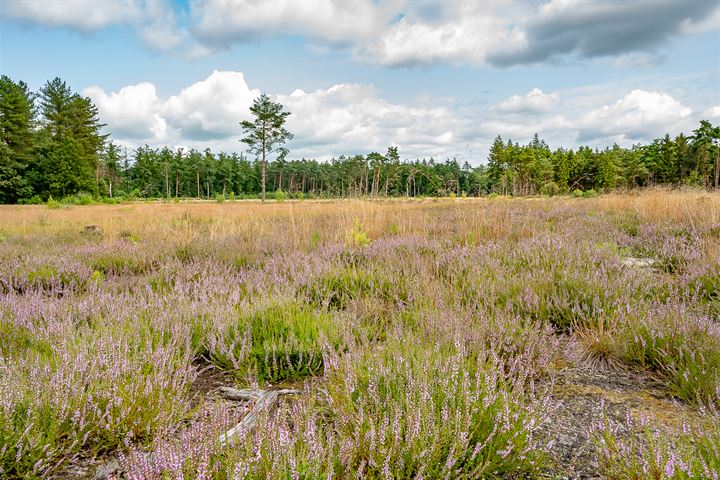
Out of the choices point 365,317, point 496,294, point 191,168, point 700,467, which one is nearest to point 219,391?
point 365,317

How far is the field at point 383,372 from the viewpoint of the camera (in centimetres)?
144

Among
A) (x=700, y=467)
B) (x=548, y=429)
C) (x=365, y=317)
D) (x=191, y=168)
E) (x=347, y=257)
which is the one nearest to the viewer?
(x=700, y=467)

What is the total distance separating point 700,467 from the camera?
135 centimetres

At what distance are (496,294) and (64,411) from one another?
304 cm

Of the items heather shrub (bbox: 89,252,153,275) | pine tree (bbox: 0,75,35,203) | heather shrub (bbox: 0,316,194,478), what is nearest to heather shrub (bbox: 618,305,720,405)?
heather shrub (bbox: 0,316,194,478)

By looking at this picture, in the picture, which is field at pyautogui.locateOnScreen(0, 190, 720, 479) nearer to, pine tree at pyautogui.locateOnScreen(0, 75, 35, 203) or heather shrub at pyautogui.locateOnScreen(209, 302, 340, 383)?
heather shrub at pyautogui.locateOnScreen(209, 302, 340, 383)

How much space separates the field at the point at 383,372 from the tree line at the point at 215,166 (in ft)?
15.8

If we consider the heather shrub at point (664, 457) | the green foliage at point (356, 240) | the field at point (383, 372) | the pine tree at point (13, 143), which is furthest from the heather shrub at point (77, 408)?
the pine tree at point (13, 143)

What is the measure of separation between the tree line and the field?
4.81m

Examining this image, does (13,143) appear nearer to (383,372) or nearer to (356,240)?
(356,240)

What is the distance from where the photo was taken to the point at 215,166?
317 feet

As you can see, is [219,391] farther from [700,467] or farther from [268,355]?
[700,467]

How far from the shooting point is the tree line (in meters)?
43.0

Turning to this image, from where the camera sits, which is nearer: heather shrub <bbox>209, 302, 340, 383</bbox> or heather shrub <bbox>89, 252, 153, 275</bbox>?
heather shrub <bbox>209, 302, 340, 383</bbox>
